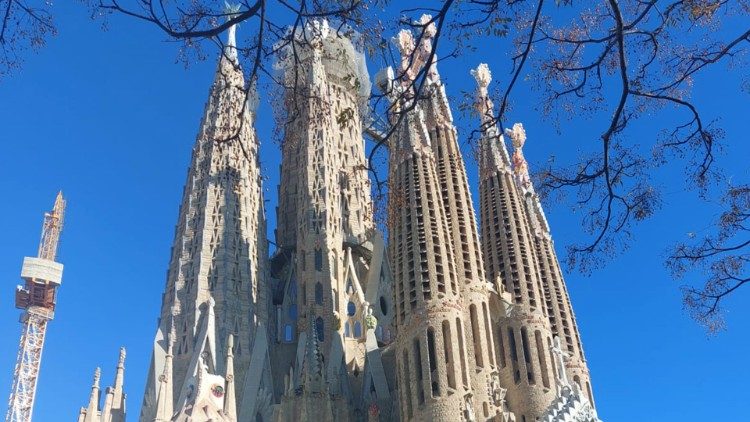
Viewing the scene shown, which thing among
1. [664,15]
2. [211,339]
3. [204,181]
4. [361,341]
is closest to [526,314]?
[361,341]

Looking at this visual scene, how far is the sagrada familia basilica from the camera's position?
83.7 feet

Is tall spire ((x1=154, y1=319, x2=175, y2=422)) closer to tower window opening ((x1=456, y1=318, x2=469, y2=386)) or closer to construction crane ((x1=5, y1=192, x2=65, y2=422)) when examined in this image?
tower window opening ((x1=456, y1=318, x2=469, y2=386))

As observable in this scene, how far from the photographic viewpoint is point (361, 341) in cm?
3094

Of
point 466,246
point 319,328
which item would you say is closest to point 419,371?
point 466,246

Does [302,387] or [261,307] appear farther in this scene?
[261,307]

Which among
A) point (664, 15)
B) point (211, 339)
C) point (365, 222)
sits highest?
point (365, 222)

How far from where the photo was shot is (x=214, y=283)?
95.9ft

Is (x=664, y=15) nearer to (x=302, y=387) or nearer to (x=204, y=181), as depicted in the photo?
(x=302, y=387)

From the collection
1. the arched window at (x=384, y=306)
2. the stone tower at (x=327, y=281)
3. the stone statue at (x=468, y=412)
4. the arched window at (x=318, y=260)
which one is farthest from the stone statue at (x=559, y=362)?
the arched window at (x=318, y=260)

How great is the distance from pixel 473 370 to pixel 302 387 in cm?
556

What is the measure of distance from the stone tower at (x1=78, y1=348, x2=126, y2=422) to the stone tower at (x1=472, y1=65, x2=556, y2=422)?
1247cm

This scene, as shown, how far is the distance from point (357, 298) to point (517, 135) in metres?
13.1

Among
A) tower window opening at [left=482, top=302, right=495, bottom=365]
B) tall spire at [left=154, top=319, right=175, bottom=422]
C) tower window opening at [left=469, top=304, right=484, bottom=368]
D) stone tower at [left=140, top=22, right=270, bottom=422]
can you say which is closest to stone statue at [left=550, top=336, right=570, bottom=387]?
tower window opening at [left=482, top=302, right=495, bottom=365]

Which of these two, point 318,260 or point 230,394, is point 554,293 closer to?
point 318,260
